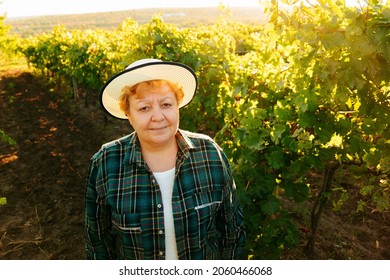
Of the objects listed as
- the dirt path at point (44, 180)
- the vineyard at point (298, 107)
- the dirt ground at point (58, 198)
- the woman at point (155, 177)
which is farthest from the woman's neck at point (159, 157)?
the dirt path at point (44, 180)

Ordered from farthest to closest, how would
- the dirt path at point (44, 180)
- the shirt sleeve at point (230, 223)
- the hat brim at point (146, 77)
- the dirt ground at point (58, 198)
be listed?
the dirt path at point (44, 180) < the dirt ground at point (58, 198) < the shirt sleeve at point (230, 223) < the hat brim at point (146, 77)

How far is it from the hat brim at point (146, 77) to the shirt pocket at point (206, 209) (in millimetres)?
635

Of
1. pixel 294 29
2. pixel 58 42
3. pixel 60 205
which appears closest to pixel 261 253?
pixel 294 29

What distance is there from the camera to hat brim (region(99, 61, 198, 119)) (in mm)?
1747

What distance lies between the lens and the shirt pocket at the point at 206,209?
6.32ft

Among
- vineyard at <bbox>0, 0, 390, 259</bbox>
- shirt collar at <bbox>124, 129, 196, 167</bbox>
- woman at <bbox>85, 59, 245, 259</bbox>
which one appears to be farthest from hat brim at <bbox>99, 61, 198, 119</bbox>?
vineyard at <bbox>0, 0, 390, 259</bbox>

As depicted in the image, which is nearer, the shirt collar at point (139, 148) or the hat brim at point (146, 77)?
the hat brim at point (146, 77)

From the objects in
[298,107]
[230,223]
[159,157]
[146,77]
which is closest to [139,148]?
[159,157]

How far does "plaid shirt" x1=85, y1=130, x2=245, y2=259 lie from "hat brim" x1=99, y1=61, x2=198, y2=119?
10.5 inches

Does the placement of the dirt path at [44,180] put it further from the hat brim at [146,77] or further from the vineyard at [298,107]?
the hat brim at [146,77]

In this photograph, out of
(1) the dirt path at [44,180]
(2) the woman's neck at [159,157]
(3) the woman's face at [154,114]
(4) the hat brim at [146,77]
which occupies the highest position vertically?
(4) the hat brim at [146,77]

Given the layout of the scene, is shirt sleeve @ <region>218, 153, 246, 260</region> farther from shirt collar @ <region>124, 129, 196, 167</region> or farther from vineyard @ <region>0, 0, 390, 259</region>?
vineyard @ <region>0, 0, 390, 259</region>

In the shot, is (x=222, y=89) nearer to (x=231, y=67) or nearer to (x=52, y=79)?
(x=231, y=67)
